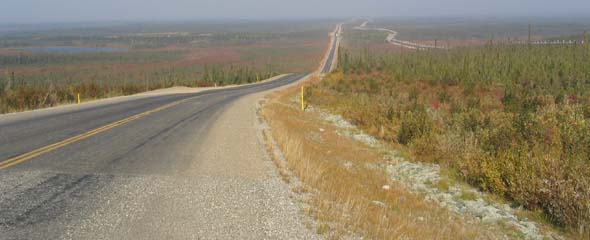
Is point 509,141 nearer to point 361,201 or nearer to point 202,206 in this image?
point 361,201

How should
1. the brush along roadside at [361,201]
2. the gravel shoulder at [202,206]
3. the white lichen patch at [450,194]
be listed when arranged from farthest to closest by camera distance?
the white lichen patch at [450,194] < the brush along roadside at [361,201] < the gravel shoulder at [202,206]

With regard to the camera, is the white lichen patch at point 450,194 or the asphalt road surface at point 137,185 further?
the white lichen patch at point 450,194

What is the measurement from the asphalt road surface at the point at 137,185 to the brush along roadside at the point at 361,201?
0.45 meters

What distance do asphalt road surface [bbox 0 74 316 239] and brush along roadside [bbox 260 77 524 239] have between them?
1.47ft

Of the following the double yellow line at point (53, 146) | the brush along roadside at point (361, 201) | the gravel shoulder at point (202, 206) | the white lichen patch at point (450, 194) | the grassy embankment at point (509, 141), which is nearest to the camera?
the gravel shoulder at point (202, 206)

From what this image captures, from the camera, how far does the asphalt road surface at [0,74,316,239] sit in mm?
5910

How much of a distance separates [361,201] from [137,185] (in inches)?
146

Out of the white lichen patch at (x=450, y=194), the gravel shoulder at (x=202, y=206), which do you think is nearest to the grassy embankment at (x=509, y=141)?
the white lichen patch at (x=450, y=194)

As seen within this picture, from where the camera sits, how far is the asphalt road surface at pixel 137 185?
5910 millimetres

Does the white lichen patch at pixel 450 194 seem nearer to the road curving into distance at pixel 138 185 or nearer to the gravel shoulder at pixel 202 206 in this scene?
the road curving into distance at pixel 138 185

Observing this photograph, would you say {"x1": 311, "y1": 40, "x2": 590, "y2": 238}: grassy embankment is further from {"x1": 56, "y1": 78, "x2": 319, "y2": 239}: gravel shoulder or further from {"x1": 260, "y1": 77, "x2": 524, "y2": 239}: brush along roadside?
{"x1": 56, "y1": 78, "x2": 319, "y2": 239}: gravel shoulder

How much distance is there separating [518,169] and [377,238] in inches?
242

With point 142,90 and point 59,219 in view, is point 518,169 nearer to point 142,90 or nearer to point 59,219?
point 59,219

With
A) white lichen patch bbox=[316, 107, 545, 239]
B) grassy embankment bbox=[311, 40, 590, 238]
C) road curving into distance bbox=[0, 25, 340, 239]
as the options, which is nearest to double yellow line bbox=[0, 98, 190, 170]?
road curving into distance bbox=[0, 25, 340, 239]
